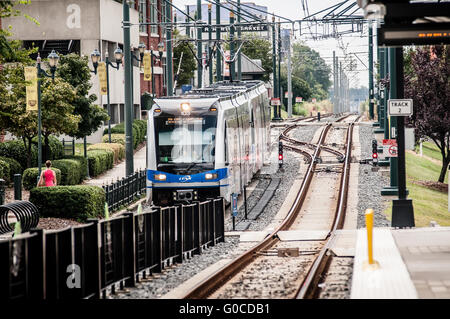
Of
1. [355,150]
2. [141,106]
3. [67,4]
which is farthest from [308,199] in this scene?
[141,106]

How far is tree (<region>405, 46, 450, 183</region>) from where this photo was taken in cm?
4109

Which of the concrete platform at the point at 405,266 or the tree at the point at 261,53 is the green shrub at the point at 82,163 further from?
the tree at the point at 261,53

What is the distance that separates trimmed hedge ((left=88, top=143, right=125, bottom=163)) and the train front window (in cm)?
1655

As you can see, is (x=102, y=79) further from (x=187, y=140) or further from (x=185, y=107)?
(x=187, y=140)

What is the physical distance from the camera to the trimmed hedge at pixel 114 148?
141 ft

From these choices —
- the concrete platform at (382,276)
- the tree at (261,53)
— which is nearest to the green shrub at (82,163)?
the concrete platform at (382,276)

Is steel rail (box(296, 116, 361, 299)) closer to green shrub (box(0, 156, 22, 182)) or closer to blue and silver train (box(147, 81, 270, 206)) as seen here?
blue and silver train (box(147, 81, 270, 206))

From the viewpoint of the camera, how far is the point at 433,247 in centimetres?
1789

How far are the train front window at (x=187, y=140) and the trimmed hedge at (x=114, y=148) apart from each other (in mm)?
16549

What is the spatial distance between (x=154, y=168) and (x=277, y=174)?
13.1m

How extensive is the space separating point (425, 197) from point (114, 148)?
16701mm

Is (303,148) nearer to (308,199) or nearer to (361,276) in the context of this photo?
(308,199)

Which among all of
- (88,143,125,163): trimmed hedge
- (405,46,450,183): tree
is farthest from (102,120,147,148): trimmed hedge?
(405,46,450,183): tree

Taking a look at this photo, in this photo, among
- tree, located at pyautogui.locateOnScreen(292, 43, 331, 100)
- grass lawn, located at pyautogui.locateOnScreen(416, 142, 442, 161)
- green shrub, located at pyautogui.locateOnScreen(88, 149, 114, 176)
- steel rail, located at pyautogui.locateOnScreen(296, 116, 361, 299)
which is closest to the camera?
steel rail, located at pyautogui.locateOnScreen(296, 116, 361, 299)
